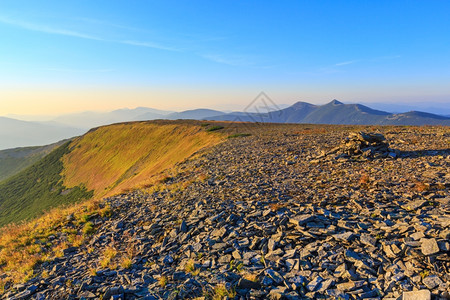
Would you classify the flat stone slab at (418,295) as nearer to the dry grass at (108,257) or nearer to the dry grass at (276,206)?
the dry grass at (276,206)

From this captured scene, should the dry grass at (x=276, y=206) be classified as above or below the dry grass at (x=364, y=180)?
below

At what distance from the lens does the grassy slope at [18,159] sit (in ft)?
474

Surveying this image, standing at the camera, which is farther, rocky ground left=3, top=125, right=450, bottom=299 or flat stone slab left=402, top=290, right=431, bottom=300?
rocky ground left=3, top=125, right=450, bottom=299

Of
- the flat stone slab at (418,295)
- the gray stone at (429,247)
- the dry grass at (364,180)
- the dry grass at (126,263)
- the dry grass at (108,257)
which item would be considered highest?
the dry grass at (364,180)

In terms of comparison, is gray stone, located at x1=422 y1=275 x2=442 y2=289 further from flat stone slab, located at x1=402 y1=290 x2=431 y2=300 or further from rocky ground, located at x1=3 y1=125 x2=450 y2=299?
flat stone slab, located at x1=402 y1=290 x2=431 y2=300

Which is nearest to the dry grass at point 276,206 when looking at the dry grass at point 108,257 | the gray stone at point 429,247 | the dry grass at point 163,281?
the gray stone at point 429,247

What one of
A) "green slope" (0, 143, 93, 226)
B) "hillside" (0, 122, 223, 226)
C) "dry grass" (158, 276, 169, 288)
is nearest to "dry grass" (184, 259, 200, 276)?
"dry grass" (158, 276, 169, 288)

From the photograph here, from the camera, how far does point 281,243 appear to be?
8.52m

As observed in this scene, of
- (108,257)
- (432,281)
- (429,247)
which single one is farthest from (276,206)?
(108,257)

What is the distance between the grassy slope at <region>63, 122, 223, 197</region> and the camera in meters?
55.3

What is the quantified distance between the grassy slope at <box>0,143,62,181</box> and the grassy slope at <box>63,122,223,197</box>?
72759 millimetres

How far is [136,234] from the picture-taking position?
11.8 metres

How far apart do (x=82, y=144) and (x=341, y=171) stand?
369 ft

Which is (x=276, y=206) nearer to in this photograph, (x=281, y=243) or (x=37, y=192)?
(x=281, y=243)
